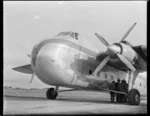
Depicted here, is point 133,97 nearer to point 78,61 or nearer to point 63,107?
point 78,61

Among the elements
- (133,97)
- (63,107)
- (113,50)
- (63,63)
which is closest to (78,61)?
(63,63)

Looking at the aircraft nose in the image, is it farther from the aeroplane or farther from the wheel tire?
the wheel tire

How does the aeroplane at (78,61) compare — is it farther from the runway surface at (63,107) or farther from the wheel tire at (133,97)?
the runway surface at (63,107)

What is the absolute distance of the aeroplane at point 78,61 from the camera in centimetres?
1359

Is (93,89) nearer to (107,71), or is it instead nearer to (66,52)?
(107,71)

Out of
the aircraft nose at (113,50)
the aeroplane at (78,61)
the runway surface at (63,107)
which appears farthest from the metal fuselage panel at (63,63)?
the aircraft nose at (113,50)

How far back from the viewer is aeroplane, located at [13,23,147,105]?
44.6 ft

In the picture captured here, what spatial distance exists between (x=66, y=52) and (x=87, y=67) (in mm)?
2372

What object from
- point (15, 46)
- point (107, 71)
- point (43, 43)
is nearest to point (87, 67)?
point (107, 71)

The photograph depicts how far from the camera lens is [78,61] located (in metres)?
15.0

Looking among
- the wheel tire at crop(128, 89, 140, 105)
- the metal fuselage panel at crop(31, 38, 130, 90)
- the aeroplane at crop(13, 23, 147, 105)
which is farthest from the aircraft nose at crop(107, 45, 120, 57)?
the wheel tire at crop(128, 89, 140, 105)

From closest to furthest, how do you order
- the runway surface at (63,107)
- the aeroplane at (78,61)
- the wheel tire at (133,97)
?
the runway surface at (63,107)
the aeroplane at (78,61)
the wheel tire at (133,97)

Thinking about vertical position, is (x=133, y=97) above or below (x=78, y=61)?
below

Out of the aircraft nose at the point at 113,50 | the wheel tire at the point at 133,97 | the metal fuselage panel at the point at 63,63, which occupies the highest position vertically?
the aircraft nose at the point at 113,50
